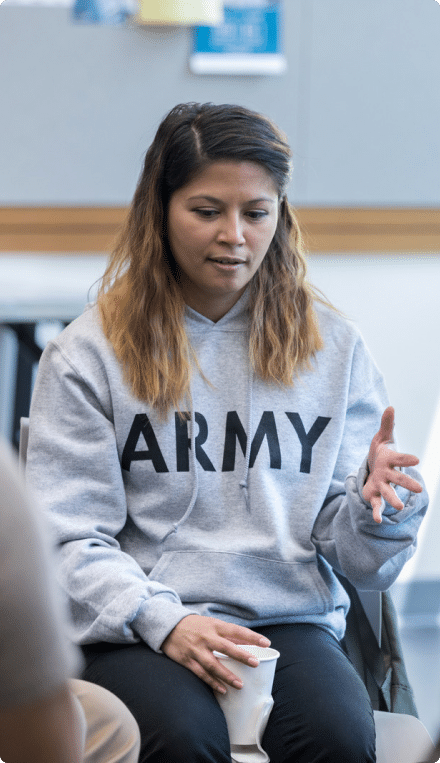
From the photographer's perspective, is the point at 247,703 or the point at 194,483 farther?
the point at 194,483

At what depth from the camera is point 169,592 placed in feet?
3.88

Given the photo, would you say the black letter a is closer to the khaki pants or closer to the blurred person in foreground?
the khaki pants

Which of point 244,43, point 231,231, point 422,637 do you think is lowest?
point 422,637

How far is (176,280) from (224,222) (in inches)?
6.2

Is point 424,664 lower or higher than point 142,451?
lower

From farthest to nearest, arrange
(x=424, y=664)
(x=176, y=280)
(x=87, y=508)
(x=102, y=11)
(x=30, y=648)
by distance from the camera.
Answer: (x=424, y=664) < (x=102, y=11) < (x=176, y=280) < (x=87, y=508) < (x=30, y=648)

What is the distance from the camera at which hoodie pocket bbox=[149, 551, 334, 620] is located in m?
1.23

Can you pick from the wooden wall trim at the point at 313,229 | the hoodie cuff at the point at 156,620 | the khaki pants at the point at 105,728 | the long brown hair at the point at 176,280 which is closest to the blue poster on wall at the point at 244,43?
the wooden wall trim at the point at 313,229

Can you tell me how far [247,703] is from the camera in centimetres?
107

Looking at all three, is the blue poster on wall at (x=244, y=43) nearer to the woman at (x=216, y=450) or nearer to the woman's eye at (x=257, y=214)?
the woman at (x=216, y=450)

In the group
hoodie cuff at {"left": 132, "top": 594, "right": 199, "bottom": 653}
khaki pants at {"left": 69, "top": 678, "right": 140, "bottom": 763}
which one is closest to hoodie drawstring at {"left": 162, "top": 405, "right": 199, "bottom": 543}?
hoodie cuff at {"left": 132, "top": 594, "right": 199, "bottom": 653}

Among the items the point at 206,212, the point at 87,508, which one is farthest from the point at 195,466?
the point at 206,212

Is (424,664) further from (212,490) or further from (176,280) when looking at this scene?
(176,280)

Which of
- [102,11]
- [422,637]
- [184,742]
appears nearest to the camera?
[184,742]
